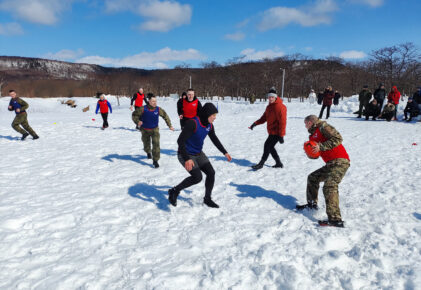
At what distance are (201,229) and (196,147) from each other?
50.2 inches

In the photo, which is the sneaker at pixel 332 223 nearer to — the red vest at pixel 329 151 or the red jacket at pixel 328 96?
the red vest at pixel 329 151

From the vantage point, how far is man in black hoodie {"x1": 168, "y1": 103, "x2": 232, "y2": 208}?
12.5ft

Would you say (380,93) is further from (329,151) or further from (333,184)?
(333,184)

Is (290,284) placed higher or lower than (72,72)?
→ lower

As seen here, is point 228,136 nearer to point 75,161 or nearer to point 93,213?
point 75,161

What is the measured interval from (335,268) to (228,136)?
30.0ft

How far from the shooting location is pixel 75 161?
757cm

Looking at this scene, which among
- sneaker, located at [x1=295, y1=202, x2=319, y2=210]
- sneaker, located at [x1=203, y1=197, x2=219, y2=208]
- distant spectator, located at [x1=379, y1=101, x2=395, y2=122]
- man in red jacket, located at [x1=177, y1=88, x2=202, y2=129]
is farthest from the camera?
distant spectator, located at [x1=379, y1=101, x2=395, y2=122]

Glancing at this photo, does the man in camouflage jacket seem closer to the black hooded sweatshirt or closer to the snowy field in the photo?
the snowy field

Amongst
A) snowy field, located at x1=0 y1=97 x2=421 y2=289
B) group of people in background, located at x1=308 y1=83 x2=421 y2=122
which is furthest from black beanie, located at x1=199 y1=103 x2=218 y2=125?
group of people in background, located at x1=308 y1=83 x2=421 y2=122

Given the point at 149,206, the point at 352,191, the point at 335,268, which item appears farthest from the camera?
the point at 352,191

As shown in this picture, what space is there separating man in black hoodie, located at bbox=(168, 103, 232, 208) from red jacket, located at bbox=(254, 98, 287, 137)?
238 centimetres

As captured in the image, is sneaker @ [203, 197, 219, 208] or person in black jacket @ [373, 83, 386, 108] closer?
sneaker @ [203, 197, 219, 208]

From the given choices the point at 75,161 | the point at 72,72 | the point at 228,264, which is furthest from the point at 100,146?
the point at 72,72
